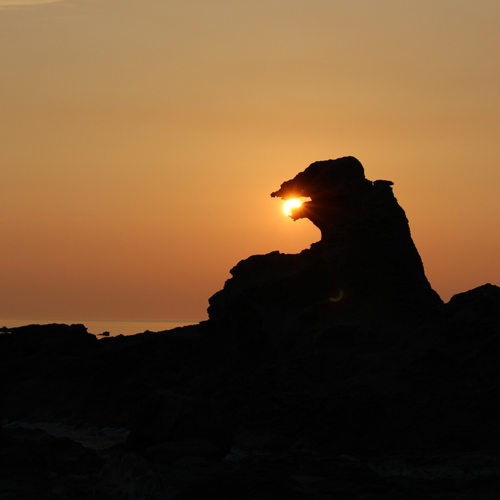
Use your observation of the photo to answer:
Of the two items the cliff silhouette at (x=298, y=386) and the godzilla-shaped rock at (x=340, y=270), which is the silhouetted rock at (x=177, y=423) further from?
the godzilla-shaped rock at (x=340, y=270)

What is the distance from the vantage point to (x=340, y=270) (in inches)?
941

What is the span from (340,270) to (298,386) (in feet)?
14.9

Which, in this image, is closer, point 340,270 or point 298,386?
point 298,386

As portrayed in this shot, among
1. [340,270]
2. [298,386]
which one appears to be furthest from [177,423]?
[340,270]

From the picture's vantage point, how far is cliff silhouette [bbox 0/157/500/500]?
13672mm

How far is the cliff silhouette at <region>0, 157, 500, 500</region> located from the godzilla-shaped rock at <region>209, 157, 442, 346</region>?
52 millimetres

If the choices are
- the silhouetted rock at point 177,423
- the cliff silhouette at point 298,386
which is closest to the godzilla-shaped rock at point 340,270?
the cliff silhouette at point 298,386

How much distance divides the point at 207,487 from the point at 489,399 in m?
9.29

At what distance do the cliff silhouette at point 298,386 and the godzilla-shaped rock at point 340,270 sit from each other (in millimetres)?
52

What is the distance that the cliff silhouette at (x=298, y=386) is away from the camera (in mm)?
13672

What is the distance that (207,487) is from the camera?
12.4 metres

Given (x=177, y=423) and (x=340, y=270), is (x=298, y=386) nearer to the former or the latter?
(x=340, y=270)

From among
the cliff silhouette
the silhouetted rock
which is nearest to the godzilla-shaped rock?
the cliff silhouette

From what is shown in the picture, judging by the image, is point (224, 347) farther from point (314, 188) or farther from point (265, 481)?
point (265, 481)
